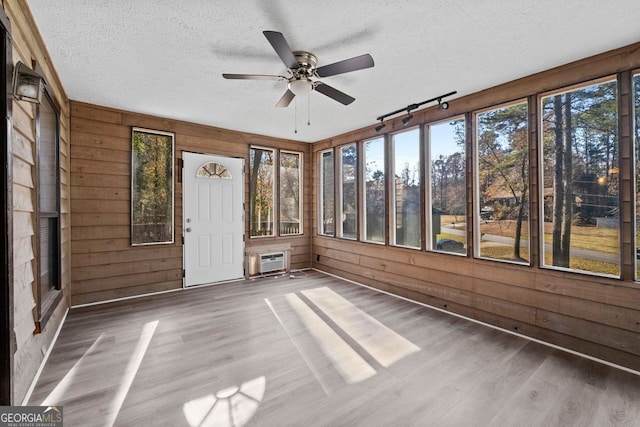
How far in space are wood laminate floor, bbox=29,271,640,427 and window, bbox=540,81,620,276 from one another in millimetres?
926

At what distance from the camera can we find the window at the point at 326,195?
18.8 feet

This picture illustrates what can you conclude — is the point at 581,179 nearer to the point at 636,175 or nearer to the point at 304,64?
the point at 636,175

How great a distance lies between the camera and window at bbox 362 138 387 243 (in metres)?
4.71

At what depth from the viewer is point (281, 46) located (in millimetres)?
2045

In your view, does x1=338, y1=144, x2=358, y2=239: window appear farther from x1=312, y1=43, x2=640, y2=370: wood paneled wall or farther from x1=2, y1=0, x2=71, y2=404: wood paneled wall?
x1=2, y1=0, x2=71, y2=404: wood paneled wall

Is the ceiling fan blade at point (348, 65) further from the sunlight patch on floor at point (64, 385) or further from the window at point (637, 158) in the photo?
the sunlight patch on floor at point (64, 385)

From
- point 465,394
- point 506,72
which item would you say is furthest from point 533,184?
point 465,394

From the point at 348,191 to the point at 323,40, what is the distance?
10.6ft

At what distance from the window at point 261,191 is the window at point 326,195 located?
1001 millimetres

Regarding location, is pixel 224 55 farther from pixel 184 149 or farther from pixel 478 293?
pixel 478 293

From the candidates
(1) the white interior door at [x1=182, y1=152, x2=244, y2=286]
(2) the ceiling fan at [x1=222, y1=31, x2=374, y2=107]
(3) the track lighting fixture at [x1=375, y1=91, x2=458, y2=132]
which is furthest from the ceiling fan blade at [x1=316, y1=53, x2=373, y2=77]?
(1) the white interior door at [x1=182, y1=152, x2=244, y2=286]

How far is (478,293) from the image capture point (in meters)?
3.34

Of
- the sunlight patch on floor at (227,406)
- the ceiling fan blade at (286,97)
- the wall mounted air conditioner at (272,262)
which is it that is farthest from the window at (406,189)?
the sunlight patch on floor at (227,406)

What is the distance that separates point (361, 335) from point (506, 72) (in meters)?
3.04
